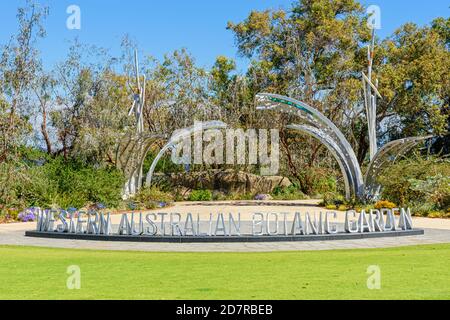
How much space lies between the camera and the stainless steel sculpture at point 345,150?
26.6 m

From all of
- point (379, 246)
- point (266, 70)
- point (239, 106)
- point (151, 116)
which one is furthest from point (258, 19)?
point (379, 246)

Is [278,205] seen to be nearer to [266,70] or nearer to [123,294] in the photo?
[266,70]

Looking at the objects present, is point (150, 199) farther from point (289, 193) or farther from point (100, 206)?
point (289, 193)

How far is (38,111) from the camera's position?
37.2 meters

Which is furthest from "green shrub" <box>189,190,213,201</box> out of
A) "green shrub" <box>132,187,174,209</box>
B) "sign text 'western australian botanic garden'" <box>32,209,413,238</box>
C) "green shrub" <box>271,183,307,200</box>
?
"sign text 'western australian botanic garden'" <box>32,209,413,238</box>

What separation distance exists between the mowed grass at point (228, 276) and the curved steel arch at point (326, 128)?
15.5 metres

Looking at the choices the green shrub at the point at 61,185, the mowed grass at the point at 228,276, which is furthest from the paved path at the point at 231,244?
the green shrub at the point at 61,185

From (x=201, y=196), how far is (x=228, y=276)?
27.3 m

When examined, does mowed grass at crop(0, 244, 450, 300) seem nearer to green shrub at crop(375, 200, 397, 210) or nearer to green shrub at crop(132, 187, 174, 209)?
green shrub at crop(375, 200, 397, 210)

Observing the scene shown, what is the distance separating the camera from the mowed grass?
23.0 ft

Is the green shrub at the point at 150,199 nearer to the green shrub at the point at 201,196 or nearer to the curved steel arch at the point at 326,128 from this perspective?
the green shrub at the point at 201,196

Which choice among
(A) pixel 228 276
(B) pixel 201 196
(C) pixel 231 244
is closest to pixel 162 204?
(B) pixel 201 196

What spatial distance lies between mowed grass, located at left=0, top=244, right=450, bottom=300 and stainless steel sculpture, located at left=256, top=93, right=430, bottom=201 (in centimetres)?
1506

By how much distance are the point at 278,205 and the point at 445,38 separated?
71.9 feet
